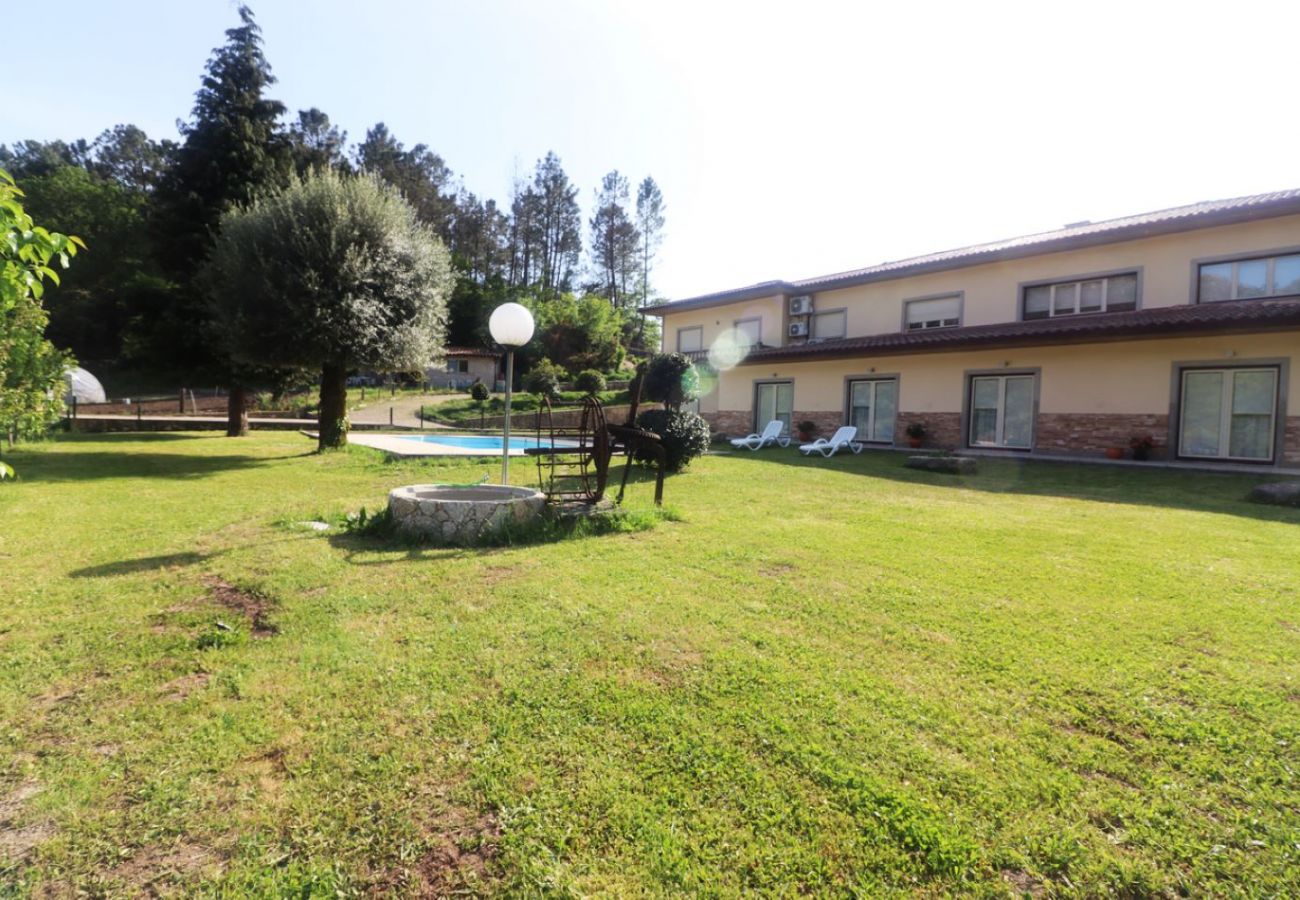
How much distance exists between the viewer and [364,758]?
234cm

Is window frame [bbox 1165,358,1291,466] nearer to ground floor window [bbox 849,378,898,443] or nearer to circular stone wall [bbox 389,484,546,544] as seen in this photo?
ground floor window [bbox 849,378,898,443]

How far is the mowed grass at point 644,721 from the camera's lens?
187cm

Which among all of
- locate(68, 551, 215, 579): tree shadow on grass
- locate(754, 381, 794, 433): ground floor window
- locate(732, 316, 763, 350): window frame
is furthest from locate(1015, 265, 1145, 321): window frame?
locate(68, 551, 215, 579): tree shadow on grass

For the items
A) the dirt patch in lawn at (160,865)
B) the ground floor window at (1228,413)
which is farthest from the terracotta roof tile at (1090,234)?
the dirt patch in lawn at (160,865)

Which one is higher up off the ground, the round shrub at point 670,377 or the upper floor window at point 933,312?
the upper floor window at point 933,312

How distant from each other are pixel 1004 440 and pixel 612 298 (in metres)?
43.6

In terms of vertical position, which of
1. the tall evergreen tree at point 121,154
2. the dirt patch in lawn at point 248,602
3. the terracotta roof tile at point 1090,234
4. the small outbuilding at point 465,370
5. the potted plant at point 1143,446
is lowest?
the dirt patch in lawn at point 248,602

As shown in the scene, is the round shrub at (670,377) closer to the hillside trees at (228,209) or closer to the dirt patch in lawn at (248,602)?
the hillside trees at (228,209)

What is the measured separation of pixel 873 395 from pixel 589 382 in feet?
60.7

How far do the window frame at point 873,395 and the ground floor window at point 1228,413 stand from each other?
20.7 feet

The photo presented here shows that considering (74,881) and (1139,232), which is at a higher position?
(1139,232)

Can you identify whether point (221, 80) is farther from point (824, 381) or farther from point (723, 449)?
point (824, 381)

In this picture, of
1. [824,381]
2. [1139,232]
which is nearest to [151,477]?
[824,381]

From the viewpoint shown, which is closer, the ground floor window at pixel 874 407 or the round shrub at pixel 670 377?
the round shrub at pixel 670 377
